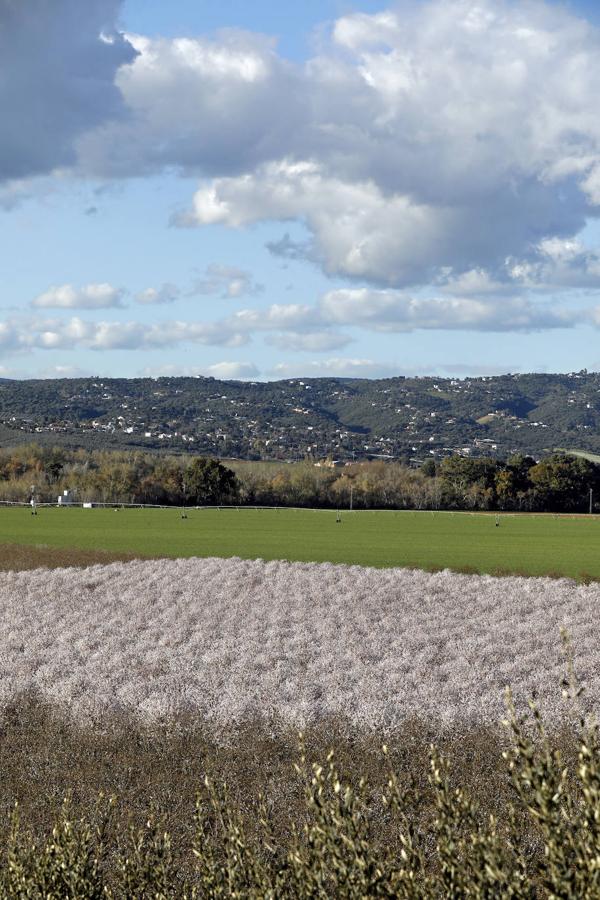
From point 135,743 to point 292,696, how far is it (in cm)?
274

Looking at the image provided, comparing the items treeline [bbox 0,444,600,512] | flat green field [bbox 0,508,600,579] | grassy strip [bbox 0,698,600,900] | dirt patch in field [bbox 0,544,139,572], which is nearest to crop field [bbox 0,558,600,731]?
grassy strip [bbox 0,698,600,900]

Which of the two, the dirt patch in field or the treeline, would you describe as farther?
the treeline

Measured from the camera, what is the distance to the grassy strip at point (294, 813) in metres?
5.17

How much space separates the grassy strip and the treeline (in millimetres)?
87866

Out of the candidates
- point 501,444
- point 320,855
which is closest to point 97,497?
point 320,855

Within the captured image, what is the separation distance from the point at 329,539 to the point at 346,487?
195 ft

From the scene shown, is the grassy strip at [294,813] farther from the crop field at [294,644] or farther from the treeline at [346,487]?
the treeline at [346,487]

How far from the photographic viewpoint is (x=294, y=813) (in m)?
10.4

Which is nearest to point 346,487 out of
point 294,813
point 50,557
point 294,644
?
point 50,557

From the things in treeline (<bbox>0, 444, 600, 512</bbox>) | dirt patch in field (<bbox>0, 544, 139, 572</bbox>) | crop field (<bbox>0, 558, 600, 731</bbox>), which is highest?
crop field (<bbox>0, 558, 600, 731</bbox>)

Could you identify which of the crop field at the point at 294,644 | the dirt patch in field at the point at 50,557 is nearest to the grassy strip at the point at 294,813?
the crop field at the point at 294,644

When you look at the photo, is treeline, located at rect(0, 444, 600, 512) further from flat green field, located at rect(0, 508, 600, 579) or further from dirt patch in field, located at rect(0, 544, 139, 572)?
dirt patch in field, located at rect(0, 544, 139, 572)

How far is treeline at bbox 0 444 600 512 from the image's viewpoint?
10225 centimetres

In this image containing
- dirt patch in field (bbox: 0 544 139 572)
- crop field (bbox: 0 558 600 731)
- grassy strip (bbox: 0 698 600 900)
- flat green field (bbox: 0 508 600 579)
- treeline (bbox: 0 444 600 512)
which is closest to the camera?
grassy strip (bbox: 0 698 600 900)
